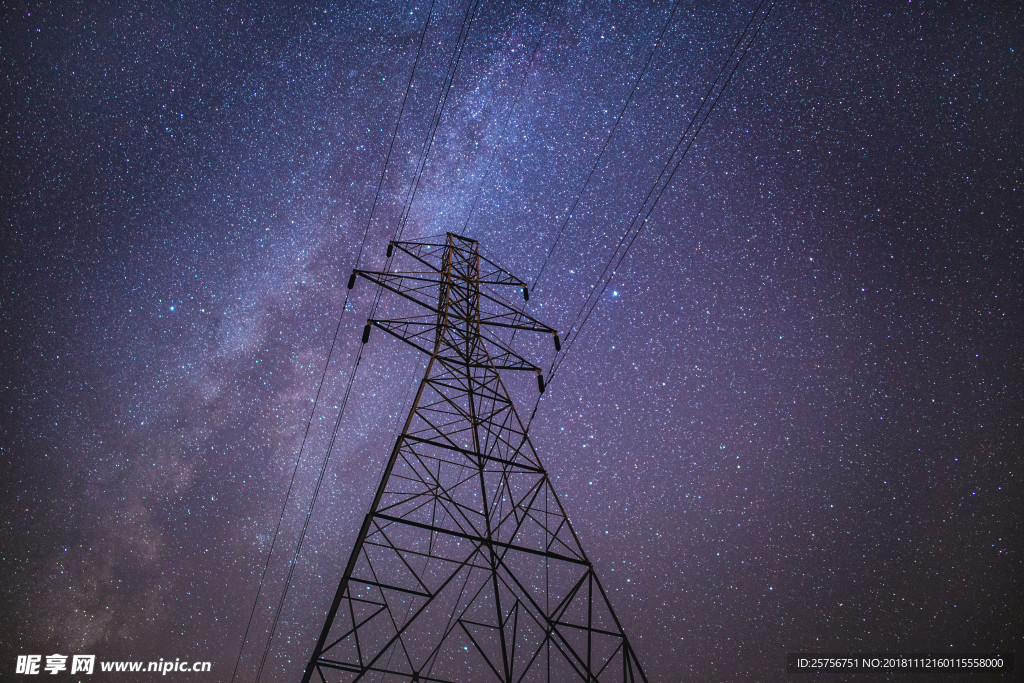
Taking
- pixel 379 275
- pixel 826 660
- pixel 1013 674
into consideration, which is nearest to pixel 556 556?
pixel 379 275

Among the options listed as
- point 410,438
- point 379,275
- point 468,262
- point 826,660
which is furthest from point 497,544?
point 826,660

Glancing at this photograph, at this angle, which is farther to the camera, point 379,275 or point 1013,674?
point 1013,674

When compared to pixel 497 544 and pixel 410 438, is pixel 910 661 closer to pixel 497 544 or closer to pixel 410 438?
pixel 497 544

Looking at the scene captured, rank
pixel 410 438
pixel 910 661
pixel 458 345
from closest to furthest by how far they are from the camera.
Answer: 1. pixel 410 438
2. pixel 458 345
3. pixel 910 661

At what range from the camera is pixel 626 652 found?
661cm

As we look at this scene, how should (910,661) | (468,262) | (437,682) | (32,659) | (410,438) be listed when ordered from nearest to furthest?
(437,682) → (410,438) → (468,262) → (32,659) → (910,661)

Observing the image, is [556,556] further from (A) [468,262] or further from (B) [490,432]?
(A) [468,262]

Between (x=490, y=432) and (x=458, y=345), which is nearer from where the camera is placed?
(x=490, y=432)

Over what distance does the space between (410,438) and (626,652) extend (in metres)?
3.85

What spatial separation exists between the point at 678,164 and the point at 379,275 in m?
5.69

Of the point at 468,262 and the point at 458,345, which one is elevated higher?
the point at 468,262

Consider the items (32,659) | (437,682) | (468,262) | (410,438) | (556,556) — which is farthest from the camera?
(32,659)

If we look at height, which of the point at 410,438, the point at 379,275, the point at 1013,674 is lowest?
the point at 1013,674

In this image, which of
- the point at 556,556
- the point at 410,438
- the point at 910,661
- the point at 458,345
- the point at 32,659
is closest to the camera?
the point at 556,556
